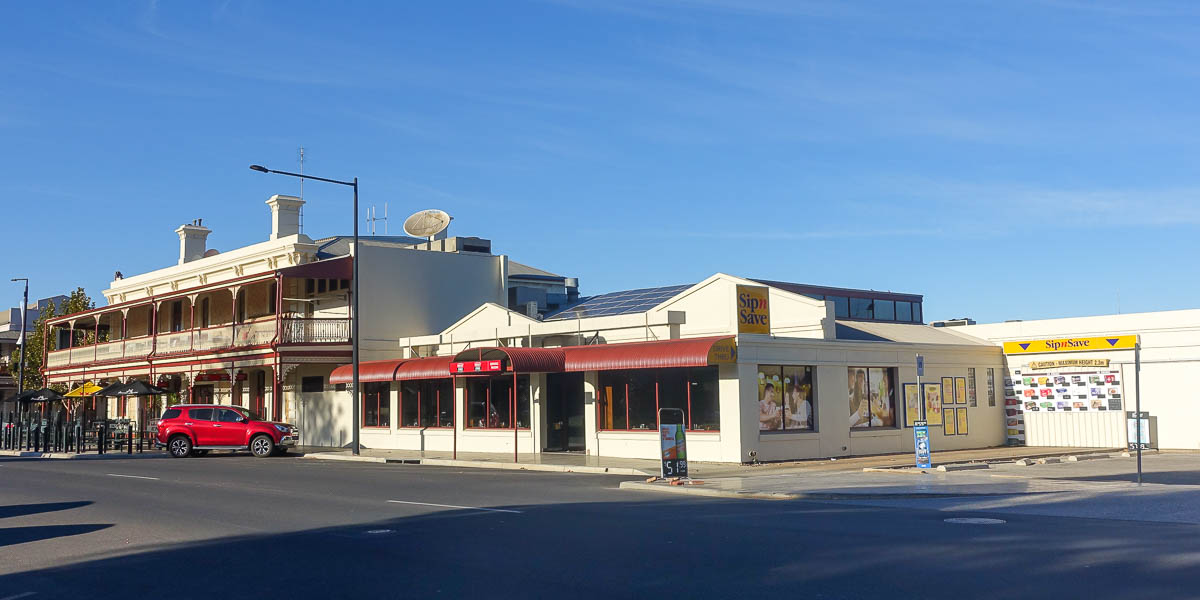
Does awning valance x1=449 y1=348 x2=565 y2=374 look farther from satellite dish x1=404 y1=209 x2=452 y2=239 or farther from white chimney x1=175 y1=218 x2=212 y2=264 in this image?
white chimney x1=175 y1=218 x2=212 y2=264

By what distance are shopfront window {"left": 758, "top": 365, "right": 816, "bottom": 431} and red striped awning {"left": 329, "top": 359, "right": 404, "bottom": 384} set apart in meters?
13.5

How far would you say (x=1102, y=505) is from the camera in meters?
15.1

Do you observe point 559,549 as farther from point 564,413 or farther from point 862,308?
point 862,308

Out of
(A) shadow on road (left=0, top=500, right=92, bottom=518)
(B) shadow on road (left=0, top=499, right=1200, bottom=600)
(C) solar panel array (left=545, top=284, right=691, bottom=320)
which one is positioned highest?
(C) solar panel array (left=545, top=284, right=691, bottom=320)

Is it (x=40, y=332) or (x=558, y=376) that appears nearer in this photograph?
(x=558, y=376)

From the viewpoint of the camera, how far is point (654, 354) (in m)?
25.6

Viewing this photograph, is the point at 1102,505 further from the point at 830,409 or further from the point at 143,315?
the point at 143,315

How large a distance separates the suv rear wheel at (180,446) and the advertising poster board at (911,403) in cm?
2236

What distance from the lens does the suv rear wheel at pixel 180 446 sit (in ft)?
109

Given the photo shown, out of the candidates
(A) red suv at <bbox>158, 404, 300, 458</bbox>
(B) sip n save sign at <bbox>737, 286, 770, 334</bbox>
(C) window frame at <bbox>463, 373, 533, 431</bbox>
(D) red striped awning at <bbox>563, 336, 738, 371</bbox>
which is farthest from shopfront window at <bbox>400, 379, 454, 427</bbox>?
(B) sip n save sign at <bbox>737, 286, 770, 334</bbox>

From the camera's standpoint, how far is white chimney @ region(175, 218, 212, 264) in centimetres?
4962

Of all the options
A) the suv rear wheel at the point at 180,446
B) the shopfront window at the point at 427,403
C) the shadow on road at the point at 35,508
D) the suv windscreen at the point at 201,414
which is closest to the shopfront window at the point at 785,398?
the shopfront window at the point at 427,403

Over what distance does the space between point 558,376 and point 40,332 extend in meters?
46.8

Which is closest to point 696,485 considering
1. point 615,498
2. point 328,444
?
point 615,498
